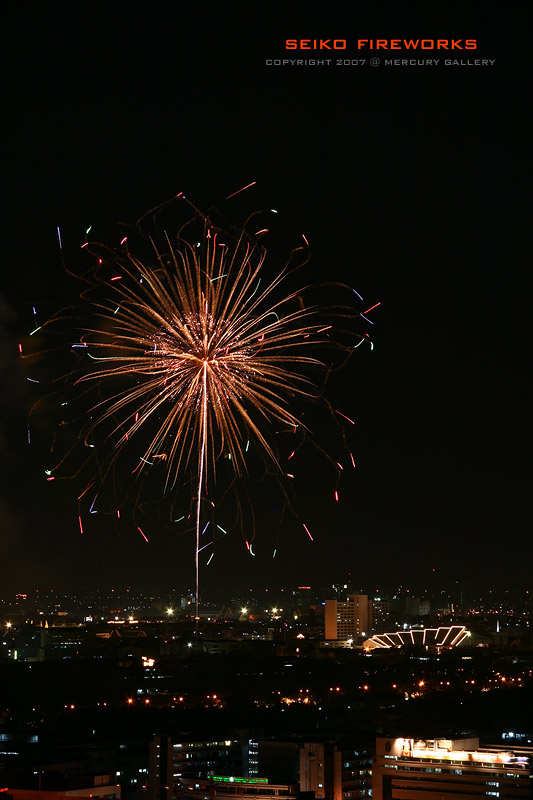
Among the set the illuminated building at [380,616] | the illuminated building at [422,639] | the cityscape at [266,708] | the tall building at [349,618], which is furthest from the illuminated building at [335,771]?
the illuminated building at [380,616]

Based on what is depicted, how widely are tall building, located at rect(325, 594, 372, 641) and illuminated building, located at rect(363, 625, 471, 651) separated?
8217mm

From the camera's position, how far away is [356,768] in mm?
16391

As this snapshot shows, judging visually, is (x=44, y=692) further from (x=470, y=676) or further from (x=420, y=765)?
(x=420, y=765)

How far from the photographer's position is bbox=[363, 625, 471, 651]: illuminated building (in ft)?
171

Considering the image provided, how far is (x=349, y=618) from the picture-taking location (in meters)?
66.2

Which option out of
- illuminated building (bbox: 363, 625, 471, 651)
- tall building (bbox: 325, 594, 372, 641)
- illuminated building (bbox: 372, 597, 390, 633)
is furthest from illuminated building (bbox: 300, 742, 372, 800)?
illuminated building (bbox: 372, 597, 390, 633)

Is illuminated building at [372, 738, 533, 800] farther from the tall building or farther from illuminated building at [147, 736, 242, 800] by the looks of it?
the tall building

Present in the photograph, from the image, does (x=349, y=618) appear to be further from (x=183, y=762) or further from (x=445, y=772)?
(x=445, y=772)

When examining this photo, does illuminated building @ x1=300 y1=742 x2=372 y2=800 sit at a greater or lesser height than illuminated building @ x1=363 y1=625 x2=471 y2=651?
lesser

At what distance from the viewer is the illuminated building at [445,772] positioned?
45.3 ft

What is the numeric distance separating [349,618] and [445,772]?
172ft

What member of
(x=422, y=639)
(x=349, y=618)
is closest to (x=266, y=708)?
(x=422, y=639)

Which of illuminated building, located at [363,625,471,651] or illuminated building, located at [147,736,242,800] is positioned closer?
illuminated building, located at [147,736,242,800]

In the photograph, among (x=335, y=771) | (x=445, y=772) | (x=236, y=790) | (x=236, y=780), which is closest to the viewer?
(x=445, y=772)
